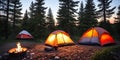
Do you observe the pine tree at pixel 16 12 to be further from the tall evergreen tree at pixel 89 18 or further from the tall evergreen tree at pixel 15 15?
the tall evergreen tree at pixel 89 18

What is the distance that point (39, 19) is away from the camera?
87.7 feet

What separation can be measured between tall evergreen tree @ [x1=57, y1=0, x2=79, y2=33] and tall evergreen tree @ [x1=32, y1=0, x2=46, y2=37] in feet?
12.1

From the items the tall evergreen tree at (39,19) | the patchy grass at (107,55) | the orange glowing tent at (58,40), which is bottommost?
the patchy grass at (107,55)

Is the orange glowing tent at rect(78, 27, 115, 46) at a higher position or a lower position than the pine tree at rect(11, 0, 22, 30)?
lower

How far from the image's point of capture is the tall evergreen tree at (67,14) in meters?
27.0

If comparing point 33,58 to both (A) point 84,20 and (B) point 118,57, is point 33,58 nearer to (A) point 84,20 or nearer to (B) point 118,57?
(B) point 118,57

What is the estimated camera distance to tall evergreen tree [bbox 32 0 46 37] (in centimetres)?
2648

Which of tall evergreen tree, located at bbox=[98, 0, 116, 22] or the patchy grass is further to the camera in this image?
tall evergreen tree, located at bbox=[98, 0, 116, 22]

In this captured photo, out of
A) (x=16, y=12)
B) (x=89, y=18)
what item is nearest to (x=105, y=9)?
(x=89, y=18)

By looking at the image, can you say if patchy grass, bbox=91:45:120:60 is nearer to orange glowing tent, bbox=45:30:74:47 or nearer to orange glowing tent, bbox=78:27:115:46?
orange glowing tent, bbox=78:27:115:46

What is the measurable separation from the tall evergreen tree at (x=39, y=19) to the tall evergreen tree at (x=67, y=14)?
3.69 metres

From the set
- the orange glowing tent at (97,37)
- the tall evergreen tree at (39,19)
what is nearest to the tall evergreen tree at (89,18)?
the tall evergreen tree at (39,19)

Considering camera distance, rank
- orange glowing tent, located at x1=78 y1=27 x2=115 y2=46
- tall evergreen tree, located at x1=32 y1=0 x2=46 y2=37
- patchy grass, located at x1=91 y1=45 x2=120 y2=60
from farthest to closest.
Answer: tall evergreen tree, located at x1=32 y1=0 x2=46 y2=37 → orange glowing tent, located at x1=78 y1=27 x2=115 y2=46 → patchy grass, located at x1=91 y1=45 x2=120 y2=60

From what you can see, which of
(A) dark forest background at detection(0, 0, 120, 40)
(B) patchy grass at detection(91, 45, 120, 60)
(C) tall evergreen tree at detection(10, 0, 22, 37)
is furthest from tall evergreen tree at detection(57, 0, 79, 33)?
(B) patchy grass at detection(91, 45, 120, 60)
